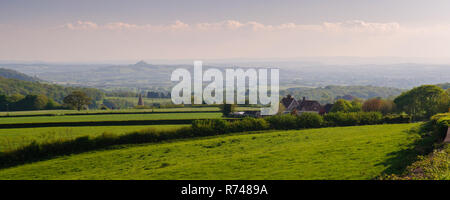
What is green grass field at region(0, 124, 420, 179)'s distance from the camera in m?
18.0

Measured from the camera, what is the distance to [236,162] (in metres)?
22.0

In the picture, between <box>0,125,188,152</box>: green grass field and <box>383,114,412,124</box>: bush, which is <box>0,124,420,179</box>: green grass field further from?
<box>383,114,412,124</box>: bush

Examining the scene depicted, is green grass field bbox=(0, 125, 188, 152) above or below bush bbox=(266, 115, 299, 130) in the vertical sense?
below

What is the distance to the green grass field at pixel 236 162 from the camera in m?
18.0

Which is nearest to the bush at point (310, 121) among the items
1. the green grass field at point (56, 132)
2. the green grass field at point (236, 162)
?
the green grass field at point (236, 162)

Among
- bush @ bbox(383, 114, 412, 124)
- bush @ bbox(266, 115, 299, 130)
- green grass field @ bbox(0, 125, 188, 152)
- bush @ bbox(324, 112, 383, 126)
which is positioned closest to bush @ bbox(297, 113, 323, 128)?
bush @ bbox(266, 115, 299, 130)

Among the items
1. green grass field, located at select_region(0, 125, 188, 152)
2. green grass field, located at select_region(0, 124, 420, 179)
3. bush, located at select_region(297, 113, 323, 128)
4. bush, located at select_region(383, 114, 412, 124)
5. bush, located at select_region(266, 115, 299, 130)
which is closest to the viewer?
green grass field, located at select_region(0, 124, 420, 179)

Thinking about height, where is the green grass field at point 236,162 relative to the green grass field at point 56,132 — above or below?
above

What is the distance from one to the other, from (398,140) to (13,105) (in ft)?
321

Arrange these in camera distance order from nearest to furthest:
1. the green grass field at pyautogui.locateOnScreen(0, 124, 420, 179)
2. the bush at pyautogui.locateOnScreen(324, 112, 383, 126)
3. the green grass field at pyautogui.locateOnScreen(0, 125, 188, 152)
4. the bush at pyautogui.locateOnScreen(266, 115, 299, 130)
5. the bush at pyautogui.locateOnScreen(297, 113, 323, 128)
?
the green grass field at pyautogui.locateOnScreen(0, 124, 420, 179)
the green grass field at pyautogui.locateOnScreen(0, 125, 188, 152)
the bush at pyautogui.locateOnScreen(266, 115, 299, 130)
the bush at pyautogui.locateOnScreen(297, 113, 323, 128)
the bush at pyautogui.locateOnScreen(324, 112, 383, 126)

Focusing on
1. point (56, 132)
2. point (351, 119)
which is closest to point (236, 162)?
point (351, 119)

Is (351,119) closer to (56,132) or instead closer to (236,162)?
(236,162)

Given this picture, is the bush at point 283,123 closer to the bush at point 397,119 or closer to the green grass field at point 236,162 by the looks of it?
the green grass field at point 236,162
